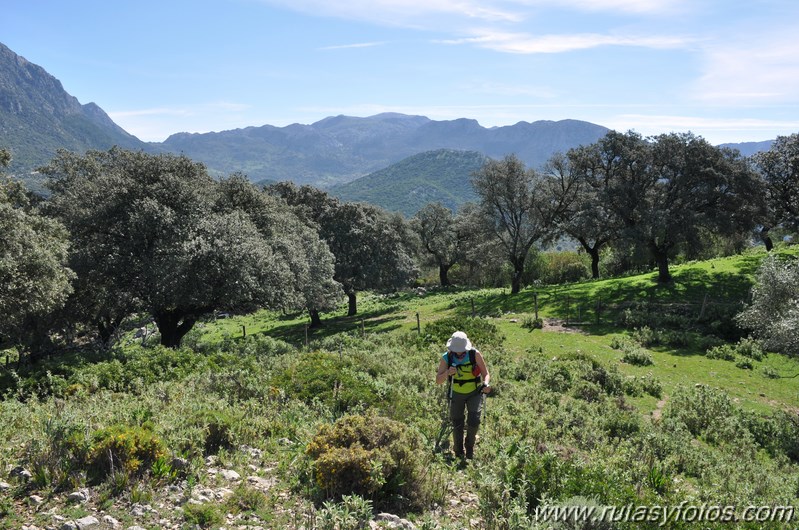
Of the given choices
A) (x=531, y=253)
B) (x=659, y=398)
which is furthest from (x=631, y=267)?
(x=659, y=398)

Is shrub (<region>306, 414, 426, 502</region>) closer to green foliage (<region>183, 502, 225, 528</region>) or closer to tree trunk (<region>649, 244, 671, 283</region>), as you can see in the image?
green foliage (<region>183, 502, 225, 528</region>)

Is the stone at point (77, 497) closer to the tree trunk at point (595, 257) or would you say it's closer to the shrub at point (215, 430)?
the shrub at point (215, 430)

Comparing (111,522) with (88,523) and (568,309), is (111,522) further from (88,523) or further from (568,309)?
(568,309)

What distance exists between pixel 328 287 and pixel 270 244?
35.5ft

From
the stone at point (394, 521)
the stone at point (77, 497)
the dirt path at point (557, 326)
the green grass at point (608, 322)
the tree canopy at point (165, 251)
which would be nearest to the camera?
the stone at point (77, 497)

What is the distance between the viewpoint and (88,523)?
20.5ft

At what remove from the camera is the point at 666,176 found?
38.2 metres

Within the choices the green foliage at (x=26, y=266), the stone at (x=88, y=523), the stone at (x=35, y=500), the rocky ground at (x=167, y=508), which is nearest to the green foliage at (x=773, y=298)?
the rocky ground at (x=167, y=508)

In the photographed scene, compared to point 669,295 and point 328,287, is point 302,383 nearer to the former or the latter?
point 328,287

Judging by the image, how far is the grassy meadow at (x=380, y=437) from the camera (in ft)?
23.6

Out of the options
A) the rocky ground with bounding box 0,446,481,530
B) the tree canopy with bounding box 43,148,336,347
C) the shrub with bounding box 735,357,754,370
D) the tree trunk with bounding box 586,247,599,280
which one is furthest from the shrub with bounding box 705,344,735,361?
the tree trunk with bounding box 586,247,599,280

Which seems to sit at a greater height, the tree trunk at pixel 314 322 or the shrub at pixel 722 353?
the shrub at pixel 722 353

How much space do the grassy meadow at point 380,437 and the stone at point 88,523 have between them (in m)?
0.20

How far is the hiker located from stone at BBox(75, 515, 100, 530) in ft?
20.4
